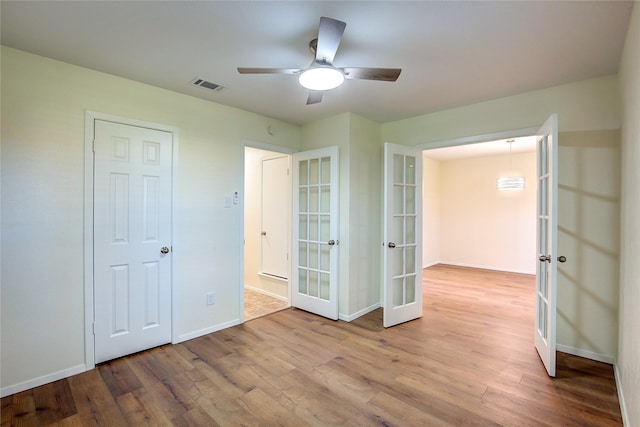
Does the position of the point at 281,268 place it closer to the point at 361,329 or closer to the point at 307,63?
the point at 361,329

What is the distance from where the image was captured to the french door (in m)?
2.29

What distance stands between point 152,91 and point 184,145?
1.77 ft

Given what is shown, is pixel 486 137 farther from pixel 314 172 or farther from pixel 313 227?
pixel 313 227

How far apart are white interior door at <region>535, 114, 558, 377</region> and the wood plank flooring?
0.80ft

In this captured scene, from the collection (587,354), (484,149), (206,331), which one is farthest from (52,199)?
(484,149)

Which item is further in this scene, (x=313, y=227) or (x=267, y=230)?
(x=267, y=230)

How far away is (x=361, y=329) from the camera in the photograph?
10.9 ft

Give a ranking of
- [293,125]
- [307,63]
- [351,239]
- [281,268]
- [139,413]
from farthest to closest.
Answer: [281,268]
[293,125]
[351,239]
[307,63]
[139,413]

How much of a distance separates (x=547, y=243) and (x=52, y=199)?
3.92 metres

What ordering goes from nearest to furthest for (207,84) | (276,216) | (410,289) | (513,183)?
(207,84)
(410,289)
(276,216)
(513,183)

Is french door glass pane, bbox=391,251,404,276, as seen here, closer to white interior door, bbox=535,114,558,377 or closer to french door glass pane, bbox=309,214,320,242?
french door glass pane, bbox=309,214,320,242

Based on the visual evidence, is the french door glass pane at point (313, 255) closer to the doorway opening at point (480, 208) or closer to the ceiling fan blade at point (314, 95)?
the ceiling fan blade at point (314, 95)

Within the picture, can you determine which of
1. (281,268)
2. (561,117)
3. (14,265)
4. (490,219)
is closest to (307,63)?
(561,117)

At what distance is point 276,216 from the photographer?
Result: 4484 millimetres
